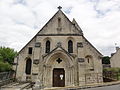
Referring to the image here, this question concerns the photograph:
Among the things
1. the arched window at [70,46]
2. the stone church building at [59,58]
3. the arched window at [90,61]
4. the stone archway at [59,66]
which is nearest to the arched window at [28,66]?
the stone church building at [59,58]

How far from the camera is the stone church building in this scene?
19.2 metres

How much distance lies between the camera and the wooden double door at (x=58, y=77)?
19.7 metres

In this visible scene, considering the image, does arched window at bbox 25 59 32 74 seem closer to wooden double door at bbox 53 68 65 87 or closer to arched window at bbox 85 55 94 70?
wooden double door at bbox 53 68 65 87

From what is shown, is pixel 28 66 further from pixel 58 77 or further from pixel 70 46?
pixel 70 46

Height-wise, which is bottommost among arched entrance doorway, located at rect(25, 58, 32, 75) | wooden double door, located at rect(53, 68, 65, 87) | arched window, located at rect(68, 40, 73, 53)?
wooden double door, located at rect(53, 68, 65, 87)

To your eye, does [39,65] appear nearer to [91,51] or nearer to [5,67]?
[5,67]

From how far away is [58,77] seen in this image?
65.8 feet

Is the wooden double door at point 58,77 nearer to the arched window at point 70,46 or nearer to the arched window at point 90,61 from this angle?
the arched window at point 70,46

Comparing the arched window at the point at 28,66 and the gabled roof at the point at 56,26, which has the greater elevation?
the gabled roof at the point at 56,26

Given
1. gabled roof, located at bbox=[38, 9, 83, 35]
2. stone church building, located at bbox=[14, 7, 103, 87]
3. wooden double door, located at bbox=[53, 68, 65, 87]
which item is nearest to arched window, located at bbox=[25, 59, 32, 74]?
stone church building, located at bbox=[14, 7, 103, 87]

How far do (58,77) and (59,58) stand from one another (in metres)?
2.64

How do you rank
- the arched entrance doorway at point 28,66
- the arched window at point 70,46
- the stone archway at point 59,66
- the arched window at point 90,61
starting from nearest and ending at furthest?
1. the stone archway at point 59,66
2. the arched window at point 90,61
3. the arched entrance doorway at point 28,66
4. the arched window at point 70,46

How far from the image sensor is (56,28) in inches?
845

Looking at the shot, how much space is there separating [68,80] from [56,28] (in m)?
7.69
